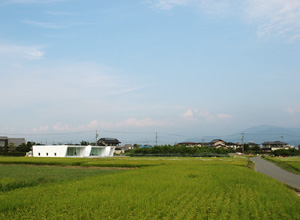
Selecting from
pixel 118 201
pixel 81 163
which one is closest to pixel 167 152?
pixel 81 163

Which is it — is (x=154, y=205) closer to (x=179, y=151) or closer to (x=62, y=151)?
(x=62, y=151)

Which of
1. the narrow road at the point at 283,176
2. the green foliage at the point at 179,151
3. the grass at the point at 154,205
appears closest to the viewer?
the grass at the point at 154,205

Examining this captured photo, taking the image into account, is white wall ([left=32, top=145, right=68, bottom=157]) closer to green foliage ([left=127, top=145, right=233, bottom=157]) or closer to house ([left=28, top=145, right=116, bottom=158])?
house ([left=28, top=145, right=116, bottom=158])

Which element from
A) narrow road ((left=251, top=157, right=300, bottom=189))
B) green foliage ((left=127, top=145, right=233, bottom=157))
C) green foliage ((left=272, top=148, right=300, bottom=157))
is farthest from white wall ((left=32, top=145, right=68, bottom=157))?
green foliage ((left=272, top=148, right=300, bottom=157))

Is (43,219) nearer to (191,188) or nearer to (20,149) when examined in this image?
(191,188)

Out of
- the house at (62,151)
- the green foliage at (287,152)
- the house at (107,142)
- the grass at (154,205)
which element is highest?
the house at (107,142)

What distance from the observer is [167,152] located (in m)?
54.7

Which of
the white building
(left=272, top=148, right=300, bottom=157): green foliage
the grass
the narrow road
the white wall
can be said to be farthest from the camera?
(left=272, top=148, right=300, bottom=157): green foliage

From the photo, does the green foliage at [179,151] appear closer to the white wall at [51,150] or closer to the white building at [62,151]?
the white building at [62,151]

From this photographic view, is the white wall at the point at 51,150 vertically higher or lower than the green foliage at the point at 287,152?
higher

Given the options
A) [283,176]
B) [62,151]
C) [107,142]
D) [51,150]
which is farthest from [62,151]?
[107,142]

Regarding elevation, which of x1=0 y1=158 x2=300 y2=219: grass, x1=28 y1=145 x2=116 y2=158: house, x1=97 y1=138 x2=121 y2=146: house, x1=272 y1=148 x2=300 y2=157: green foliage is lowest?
x1=272 y1=148 x2=300 y2=157: green foliage

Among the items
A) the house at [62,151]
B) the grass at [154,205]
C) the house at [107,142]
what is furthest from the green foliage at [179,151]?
the grass at [154,205]

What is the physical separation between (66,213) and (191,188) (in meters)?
5.67
